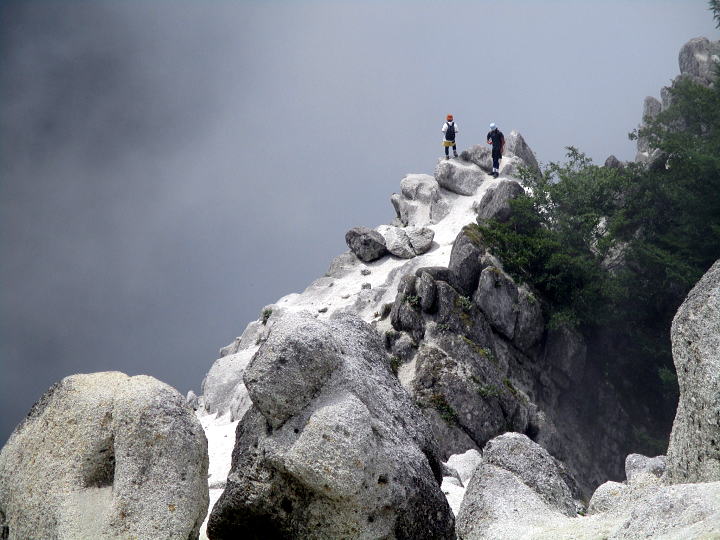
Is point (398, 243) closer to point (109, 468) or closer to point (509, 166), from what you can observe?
point (509, 166)

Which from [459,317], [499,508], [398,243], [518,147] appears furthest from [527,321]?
[499,508]

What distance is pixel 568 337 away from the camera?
33.8 metres

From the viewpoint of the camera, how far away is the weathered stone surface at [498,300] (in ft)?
104

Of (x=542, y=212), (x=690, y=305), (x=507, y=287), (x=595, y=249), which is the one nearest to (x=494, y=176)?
(x=542, y=212)

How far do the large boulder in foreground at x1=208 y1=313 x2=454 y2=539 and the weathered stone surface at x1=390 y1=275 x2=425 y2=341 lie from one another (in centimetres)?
2084

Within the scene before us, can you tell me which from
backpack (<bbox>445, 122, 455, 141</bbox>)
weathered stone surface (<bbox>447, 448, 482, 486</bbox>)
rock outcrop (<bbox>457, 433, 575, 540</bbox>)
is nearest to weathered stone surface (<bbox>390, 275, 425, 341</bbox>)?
weathered stone surface (<bbox>447, 448, 482, 486</bbox>)

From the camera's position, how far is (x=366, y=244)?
1625 inches

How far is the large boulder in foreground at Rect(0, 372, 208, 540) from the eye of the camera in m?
8.09

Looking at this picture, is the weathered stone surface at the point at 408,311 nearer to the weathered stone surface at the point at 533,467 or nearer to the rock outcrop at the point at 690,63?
the weathered stone surface at the point at 533,467

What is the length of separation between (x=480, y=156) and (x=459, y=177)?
6.86 ft

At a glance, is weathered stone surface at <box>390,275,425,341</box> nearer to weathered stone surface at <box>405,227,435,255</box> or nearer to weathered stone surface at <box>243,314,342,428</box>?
weathered stone surface at <box>405,227,435,255</box>

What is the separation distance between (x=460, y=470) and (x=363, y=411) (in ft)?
36.8

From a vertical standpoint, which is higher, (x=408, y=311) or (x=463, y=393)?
(x=408, y=311)

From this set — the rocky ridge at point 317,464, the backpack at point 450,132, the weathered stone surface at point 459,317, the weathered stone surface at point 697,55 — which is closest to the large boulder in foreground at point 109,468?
the rocky ridge at point 317,464
